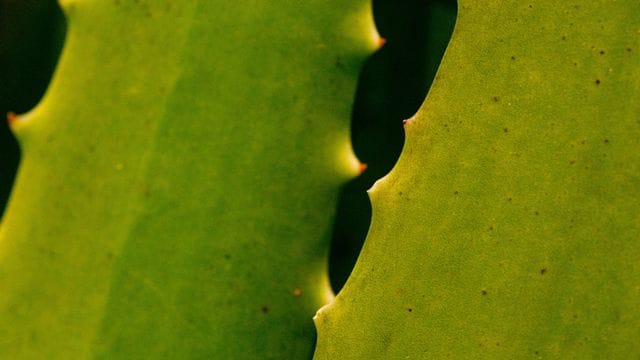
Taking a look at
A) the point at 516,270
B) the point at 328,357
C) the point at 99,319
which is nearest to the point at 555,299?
the point at 516,270

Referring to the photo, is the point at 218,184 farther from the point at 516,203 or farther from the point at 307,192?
the point at 516,203

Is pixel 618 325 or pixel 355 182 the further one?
pixel 355 182

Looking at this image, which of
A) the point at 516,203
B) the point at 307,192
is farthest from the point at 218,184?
the point at 516,203

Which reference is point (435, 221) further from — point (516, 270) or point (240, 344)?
point (240, 344)
